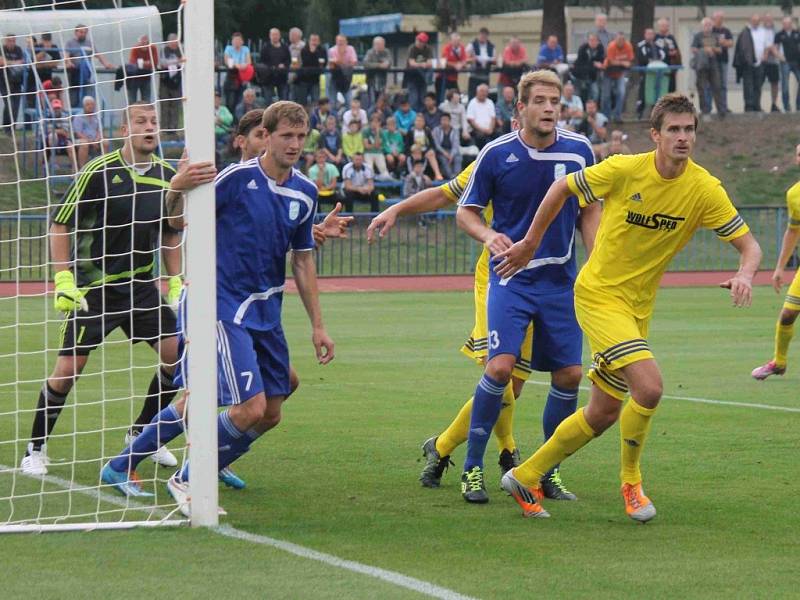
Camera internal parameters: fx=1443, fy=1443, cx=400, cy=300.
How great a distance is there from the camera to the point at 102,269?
8.66 m

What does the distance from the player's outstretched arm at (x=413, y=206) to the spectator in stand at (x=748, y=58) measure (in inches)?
1098

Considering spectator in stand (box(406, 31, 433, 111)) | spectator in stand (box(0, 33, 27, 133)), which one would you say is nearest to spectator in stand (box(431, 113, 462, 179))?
spectator in stand (box(406, 31, 433, 111))

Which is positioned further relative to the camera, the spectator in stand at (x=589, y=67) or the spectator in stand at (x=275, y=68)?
the spectator in stand at (x=589, y=67)

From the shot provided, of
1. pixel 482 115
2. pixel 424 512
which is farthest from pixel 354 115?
pixel 424 512

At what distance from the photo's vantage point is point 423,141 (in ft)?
98.1

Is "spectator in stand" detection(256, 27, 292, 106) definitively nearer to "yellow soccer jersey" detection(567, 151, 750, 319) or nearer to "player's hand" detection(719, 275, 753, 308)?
"yellow soccer jersey" detection(567, 151, 750, 319)

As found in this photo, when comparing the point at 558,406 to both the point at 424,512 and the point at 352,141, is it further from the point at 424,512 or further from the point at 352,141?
the point at 352,141

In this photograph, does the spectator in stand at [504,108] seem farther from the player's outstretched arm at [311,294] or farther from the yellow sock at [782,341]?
the player's outstretched arm at [311,294]

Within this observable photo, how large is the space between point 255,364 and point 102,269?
181 cm

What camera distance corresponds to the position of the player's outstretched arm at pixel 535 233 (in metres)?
7.39

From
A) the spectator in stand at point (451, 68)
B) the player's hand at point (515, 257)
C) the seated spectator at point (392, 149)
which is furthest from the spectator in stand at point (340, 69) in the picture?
the player's hand at point (515, 257)

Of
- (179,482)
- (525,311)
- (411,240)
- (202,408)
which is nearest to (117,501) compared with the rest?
(179,482)

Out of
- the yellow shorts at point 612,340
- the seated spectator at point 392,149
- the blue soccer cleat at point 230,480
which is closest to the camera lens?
the yellow shorts at point 612,340

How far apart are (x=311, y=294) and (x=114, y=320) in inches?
61.2
